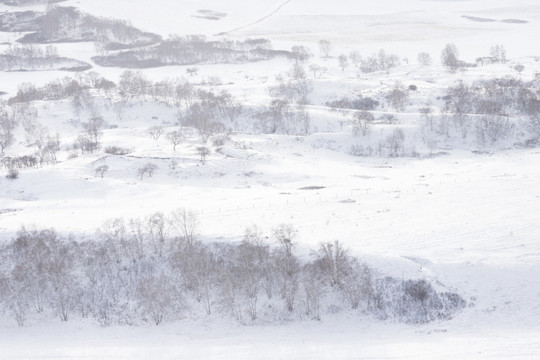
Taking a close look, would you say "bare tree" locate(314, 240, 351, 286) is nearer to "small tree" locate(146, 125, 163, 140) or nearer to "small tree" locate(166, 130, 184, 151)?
"small tree" locate(166, 130, 184, 151)

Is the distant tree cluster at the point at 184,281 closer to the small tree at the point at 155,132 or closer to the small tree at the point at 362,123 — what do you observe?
the small tree at the point at 155,132

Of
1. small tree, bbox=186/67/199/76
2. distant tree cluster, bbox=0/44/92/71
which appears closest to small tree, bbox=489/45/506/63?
small tree, bbox=186/67/199/76

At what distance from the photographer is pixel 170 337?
1246 inches

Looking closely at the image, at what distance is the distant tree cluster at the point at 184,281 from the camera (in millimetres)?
33250

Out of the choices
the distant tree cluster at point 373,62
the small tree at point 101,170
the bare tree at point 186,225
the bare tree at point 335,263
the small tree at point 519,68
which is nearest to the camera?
the bare tree at point 335,263

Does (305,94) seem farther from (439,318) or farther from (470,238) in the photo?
(439,318)

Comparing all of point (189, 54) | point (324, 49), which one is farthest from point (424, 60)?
point (189, 54)

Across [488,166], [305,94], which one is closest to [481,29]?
[305,94]

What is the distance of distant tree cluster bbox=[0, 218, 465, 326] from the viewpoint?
1309 inches

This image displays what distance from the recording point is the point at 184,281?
36.4 metres

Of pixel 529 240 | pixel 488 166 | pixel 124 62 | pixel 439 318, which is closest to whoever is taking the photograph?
pixel 439 318

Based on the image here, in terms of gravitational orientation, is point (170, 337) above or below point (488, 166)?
below

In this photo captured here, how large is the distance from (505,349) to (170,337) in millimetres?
19882

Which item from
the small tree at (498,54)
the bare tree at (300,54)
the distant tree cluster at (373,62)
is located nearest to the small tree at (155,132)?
the distant tree cluster at (373,62)
